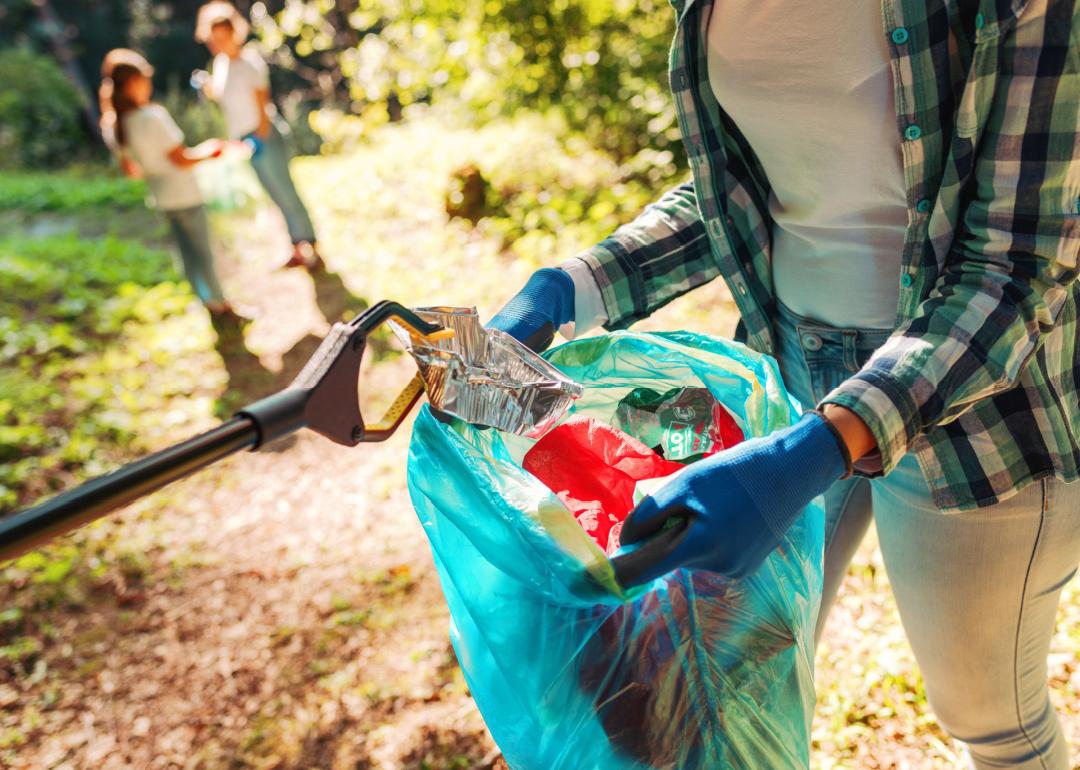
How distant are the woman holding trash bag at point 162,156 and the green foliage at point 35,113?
9.74 metres

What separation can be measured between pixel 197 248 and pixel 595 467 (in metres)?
4.57

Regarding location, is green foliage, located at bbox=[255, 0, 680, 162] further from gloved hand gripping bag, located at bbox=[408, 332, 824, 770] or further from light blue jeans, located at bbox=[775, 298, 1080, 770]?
gloved hand gripping bag, located at bbox=[408, 332, 824, 770]

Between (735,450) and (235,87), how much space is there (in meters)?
5.39

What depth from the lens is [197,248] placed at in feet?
16.8

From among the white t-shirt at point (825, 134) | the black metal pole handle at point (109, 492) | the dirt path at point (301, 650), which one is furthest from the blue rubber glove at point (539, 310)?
the dirt path at point (301, 650)

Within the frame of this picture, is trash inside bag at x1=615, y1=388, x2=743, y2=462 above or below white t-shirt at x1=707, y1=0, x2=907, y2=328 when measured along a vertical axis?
below

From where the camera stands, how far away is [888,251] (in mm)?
1130

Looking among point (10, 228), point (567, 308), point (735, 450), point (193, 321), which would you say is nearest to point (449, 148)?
point (193, 321)

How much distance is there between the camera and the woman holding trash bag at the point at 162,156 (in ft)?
15.6

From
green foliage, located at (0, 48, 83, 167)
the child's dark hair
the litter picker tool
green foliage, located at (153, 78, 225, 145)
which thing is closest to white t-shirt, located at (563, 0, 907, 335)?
the litter picker tool

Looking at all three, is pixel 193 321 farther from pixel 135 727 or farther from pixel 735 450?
pixel 735 450

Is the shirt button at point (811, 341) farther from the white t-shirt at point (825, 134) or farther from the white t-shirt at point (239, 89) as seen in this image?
the white t-shirt at point (239, 89)

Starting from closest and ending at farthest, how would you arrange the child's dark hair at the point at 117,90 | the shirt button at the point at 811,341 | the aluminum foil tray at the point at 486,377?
1. the aluminum foil tray at the point at 486,377
2. the shirt button at the point at 811,341
3. the child's dark hair at the point at 117,90

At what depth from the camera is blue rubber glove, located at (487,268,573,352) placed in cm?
119
